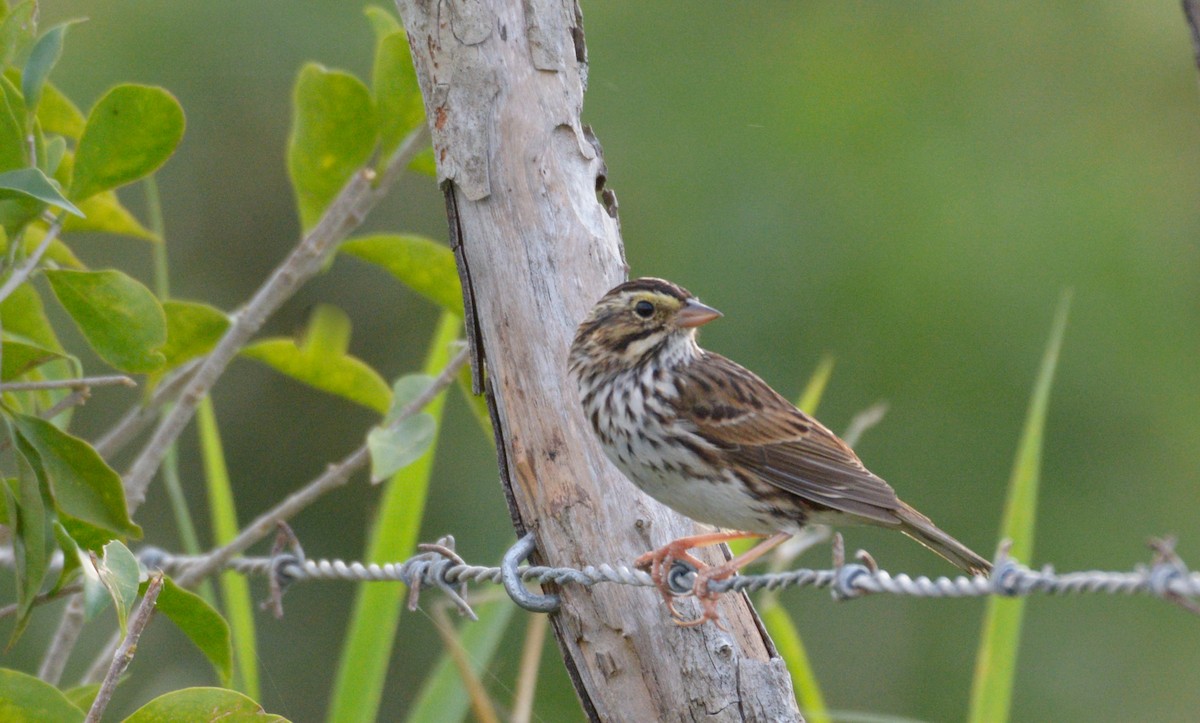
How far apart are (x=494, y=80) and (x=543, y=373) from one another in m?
0.58

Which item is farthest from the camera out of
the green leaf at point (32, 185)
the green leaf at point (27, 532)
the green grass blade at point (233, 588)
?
the green grass blade at point (233, 588)

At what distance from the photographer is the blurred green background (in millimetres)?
7512

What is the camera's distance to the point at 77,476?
8.83 feet

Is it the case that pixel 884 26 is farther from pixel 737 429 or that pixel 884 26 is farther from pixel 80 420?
pixel 737 429

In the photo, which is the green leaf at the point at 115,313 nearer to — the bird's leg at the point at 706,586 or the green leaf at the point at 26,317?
the green leaf at the point at 26,317

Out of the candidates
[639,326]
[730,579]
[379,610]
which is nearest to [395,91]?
[639,326]

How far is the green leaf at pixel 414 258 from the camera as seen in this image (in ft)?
10.7

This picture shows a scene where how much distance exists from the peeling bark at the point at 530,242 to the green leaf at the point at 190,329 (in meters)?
0.67

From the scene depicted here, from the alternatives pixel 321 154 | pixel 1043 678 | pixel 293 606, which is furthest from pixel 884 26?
pixel 321 154

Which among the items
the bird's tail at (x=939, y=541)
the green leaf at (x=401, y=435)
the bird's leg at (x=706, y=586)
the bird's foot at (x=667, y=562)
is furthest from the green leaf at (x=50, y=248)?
the bird's tail at (x=939, y=541)

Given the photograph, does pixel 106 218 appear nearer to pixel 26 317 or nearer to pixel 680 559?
pixel 26 317

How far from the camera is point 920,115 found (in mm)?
8312

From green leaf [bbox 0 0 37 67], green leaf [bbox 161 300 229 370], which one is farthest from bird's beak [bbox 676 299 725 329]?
green leaf [bbox 0 0 37 67]

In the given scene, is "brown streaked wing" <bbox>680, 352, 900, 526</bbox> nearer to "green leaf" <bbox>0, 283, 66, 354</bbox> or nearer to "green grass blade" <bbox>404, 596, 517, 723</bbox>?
"green grass blade" <bbox>404, 596, 517, 723</bbox>
